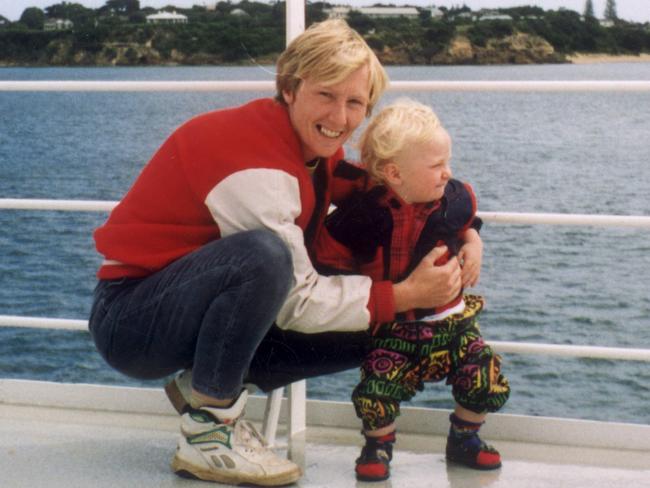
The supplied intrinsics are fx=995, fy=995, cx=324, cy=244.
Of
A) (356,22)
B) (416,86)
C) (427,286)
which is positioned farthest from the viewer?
(356,22)

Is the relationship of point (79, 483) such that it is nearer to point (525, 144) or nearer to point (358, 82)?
point (358, 82)

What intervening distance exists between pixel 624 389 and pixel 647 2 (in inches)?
502

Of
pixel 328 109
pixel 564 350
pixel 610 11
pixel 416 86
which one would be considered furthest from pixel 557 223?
pixel 610 11

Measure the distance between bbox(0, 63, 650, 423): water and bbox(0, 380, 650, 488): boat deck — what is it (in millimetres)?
9442

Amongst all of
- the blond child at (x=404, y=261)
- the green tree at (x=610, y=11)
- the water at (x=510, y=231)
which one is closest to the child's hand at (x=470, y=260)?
the blond child at (x=404, y=261)

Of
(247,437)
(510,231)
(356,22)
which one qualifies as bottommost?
(510,231)

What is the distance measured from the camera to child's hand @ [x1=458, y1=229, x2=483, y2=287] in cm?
158

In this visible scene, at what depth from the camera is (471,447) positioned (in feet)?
5.29

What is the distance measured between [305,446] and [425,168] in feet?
1.79

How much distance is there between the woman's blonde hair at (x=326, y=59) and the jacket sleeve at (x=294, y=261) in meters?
0.16

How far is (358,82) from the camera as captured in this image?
1471 mm

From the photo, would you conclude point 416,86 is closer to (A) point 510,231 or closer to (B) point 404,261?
(B) point 404,261

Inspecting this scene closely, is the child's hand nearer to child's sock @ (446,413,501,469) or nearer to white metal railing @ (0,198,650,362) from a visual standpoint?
white metal railing @ (0,198,650,362)

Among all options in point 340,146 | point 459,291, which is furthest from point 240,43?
point 459,291
